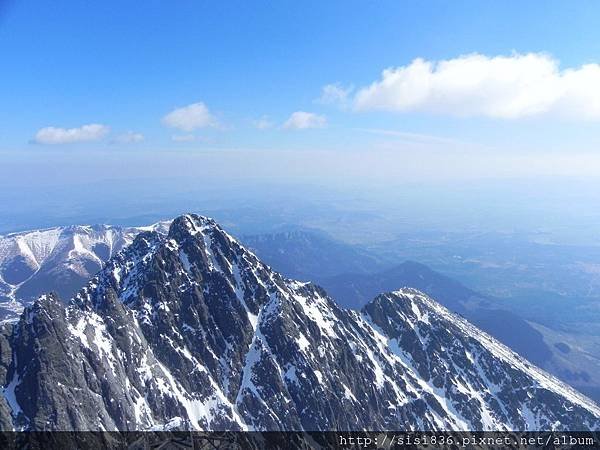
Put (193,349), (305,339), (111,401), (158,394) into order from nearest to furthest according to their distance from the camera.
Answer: (111,401), (158,394), (193,349), (305,339)

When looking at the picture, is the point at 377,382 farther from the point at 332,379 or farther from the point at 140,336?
the point at 140,336

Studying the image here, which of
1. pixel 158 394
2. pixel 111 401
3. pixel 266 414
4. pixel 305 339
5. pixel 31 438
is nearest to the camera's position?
pixel 31 438

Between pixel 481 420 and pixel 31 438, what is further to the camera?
pixel 481 420

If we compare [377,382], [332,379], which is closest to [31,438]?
[332,379]

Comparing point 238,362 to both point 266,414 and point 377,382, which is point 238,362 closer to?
point 266,414

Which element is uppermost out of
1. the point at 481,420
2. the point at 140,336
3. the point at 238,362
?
the point at 140,336

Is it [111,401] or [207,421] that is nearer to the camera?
[111,401]

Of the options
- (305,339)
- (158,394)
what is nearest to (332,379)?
(305,339)

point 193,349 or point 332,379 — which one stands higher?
point 193,349

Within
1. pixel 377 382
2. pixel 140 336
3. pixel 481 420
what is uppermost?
pixel 140 336
